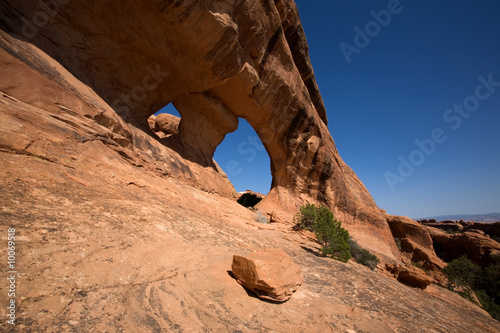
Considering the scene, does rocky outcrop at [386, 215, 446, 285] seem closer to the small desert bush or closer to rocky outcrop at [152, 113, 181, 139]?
the small desert bush

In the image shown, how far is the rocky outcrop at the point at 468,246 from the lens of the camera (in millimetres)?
24094

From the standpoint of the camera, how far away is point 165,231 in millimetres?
4758

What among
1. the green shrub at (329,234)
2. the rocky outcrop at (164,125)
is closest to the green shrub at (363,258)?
the green shrub at (329,234)

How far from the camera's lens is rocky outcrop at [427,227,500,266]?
24.1m

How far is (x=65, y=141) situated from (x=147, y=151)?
4.86m

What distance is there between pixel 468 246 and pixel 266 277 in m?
36.3

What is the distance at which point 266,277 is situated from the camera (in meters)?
3.80

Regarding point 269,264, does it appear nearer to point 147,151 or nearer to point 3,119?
point 3,119

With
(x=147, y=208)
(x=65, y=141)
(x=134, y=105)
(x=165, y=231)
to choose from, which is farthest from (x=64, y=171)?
(x=134, y=105)
